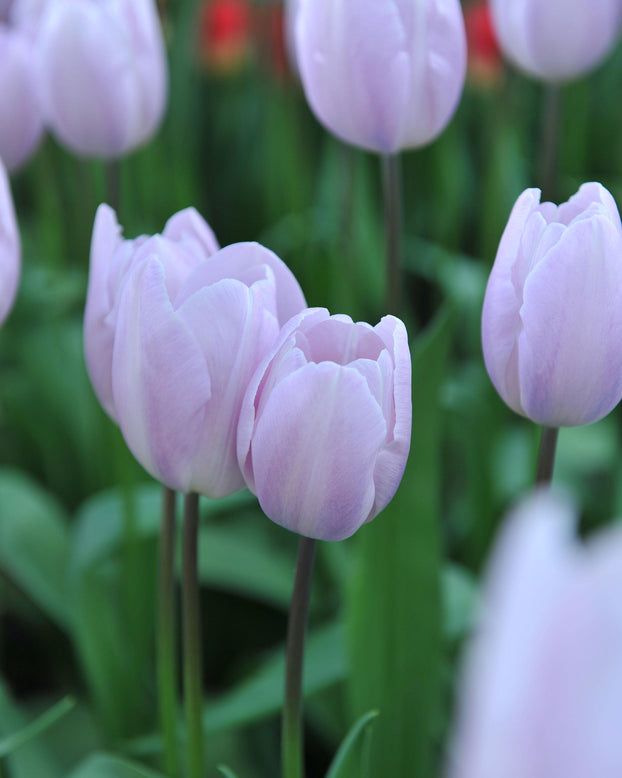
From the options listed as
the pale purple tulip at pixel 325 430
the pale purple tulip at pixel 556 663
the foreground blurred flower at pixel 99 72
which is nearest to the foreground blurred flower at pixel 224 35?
the foreground blurred flower at pixel 99 72

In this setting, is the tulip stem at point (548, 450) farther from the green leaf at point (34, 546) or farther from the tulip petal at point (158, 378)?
the green leaf at point (34, 546)

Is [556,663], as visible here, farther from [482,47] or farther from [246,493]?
[482,47]

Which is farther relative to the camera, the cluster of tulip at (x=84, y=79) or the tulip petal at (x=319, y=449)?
the cluster of tulip at (x=84, y=79)

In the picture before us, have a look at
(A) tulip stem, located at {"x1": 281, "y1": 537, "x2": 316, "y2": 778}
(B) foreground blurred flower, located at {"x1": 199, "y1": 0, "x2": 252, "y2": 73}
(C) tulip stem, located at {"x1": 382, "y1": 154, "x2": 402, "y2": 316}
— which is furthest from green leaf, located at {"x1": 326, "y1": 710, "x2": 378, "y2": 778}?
(B) foreground blurred flower, located at {"x1": 199, "y1": 0, "x2": 252, "y2": 73}

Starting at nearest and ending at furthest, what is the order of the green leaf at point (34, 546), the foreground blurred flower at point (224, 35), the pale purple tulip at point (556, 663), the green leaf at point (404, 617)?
the pale purple tulip at point (556, 663), the green leaf at point (404, 617), the green leaf at point (34, 546), the foreground blurred flower at point (224, 35)

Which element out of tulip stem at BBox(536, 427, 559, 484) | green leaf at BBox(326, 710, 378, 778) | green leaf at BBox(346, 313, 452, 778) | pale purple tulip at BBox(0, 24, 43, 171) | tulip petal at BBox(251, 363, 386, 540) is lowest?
green leaf at BBox(346, 313, 452, 778)

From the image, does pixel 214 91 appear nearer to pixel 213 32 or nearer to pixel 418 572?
pixel 213 32

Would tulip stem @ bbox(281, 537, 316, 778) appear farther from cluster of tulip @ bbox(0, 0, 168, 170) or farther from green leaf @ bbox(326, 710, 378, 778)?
cluster of tulip @ bbox(0, 0, 168, 170)

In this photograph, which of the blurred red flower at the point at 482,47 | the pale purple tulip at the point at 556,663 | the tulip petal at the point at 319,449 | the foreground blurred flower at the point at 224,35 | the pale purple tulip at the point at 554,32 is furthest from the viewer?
the foreground blurred flower at the point at 224,35
